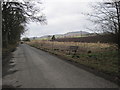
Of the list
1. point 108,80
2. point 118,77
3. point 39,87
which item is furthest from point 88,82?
point 39,87

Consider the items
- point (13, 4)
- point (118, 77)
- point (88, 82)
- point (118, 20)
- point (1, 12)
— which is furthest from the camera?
point (13, 4)

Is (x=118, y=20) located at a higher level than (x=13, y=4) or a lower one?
lower

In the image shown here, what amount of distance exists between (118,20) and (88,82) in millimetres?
6593

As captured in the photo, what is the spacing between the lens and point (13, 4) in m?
25.6

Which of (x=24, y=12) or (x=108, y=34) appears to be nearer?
(x=108, y=34)

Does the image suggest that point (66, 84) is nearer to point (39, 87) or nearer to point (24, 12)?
point (39, 87)

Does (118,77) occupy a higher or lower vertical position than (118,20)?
lower

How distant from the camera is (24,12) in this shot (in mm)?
25672

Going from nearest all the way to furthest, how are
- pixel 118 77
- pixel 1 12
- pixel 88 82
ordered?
pixel 88 82, pixel 118 77, pixel 1 12

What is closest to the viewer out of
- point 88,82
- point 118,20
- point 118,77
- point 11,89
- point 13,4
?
point 11,89

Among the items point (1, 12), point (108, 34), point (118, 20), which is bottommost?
point (108, 34)

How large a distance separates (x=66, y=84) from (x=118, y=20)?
7185mm

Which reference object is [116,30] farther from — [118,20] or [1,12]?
[1,12]

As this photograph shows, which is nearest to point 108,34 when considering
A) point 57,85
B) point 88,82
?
point 88,82
